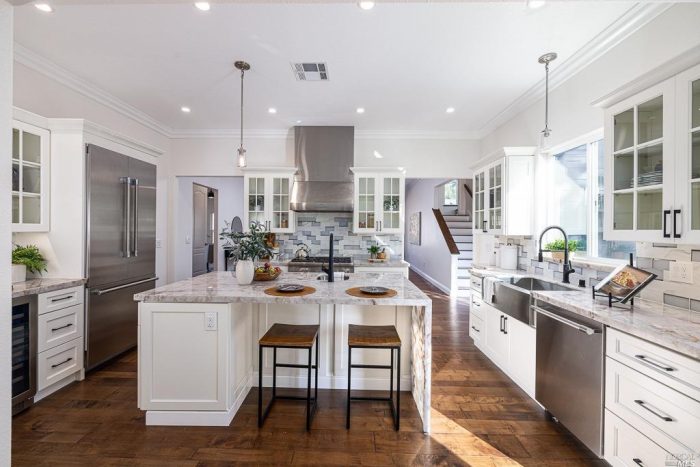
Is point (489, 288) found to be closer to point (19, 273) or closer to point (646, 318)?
point (646, 318)

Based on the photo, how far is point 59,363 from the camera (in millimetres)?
2605

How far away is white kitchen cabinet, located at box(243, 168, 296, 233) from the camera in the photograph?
15.6ft

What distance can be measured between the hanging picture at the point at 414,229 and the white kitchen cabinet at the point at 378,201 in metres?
4.76

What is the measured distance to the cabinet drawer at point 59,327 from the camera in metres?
2.46

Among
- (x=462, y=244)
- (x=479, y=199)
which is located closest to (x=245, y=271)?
(x=479, y=199)

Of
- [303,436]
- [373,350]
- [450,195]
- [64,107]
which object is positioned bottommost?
[303,436]

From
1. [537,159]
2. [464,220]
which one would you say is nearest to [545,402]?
[537,159]

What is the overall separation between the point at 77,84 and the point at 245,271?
9.44 ft

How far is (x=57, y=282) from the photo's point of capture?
262 centimetres

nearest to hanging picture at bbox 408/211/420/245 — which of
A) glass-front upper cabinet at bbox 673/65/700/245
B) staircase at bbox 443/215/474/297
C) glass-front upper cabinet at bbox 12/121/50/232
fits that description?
staircase at bbox 443/215/474/297

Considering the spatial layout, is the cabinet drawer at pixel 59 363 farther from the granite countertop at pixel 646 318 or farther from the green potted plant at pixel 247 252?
the granite countertop at pixel 646 318

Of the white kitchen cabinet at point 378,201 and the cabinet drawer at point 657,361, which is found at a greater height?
the white kitchen cabinet at point 378,201

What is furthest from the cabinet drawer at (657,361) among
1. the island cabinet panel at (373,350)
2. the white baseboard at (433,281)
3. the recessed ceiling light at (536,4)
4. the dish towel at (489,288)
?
the white baseboard at (433,281)

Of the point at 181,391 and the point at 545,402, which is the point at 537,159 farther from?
the point at 181,391
